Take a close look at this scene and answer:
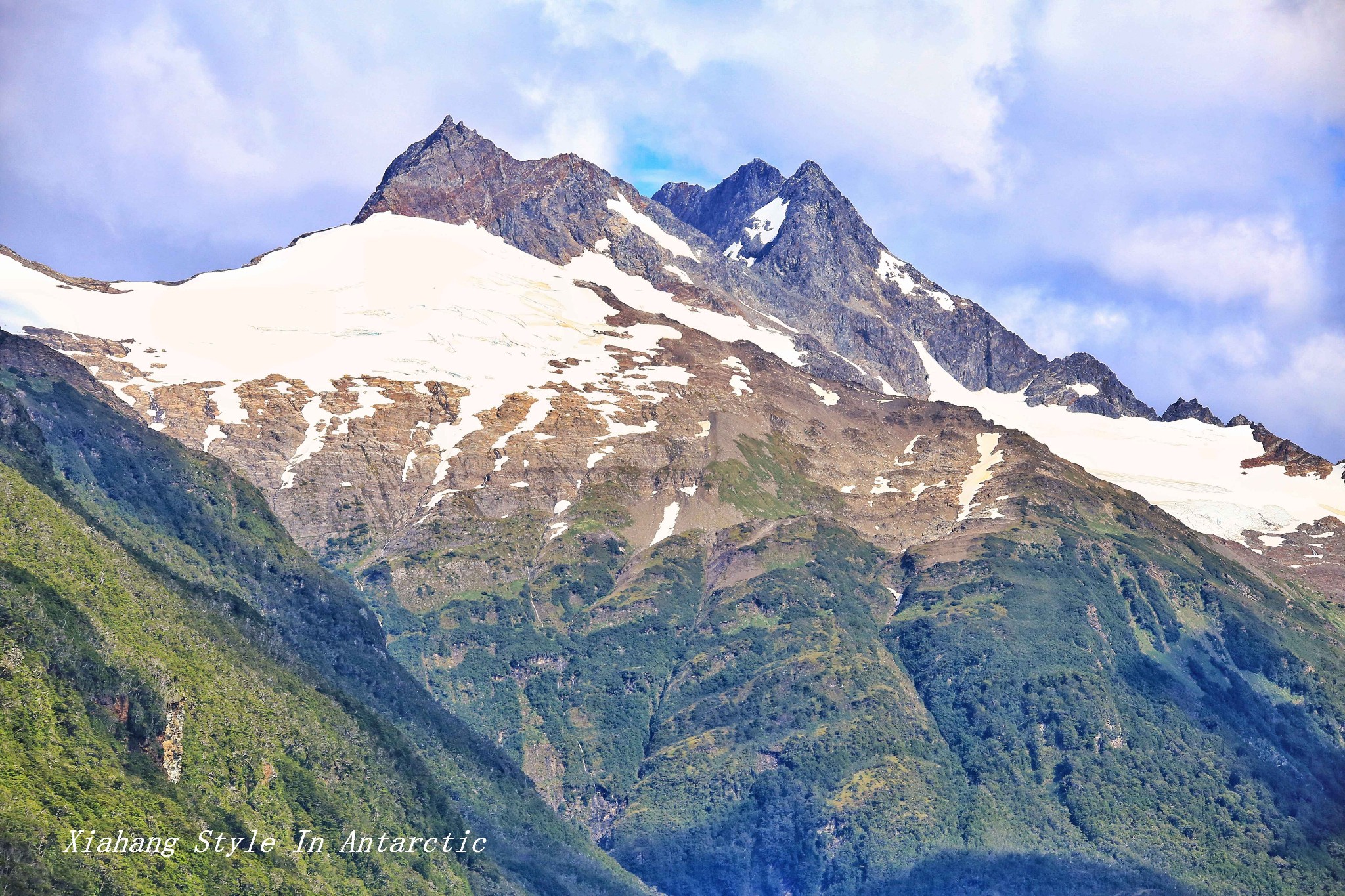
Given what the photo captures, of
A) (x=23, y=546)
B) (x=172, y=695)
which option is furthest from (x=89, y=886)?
(x=23, y=546)

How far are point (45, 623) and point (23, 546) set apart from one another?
788 inches

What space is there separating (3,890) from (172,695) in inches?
2218

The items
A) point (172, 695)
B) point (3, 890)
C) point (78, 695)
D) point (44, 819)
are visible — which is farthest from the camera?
point (172, 695)

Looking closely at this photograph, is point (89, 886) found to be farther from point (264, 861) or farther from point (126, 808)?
point (264, 861)

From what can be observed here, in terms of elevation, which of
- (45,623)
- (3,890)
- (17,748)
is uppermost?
(45,623)

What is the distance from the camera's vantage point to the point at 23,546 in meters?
200

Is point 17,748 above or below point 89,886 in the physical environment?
above

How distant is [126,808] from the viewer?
171500 millimetres

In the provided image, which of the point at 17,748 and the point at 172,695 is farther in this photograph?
the point at 172,695

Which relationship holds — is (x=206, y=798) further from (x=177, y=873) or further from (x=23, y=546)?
(x=23, y=546)

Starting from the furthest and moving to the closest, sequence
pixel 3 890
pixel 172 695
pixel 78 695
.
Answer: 1. pixel 172 695
2. pixel 78 695
3. pixel 3 890

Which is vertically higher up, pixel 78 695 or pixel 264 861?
pixel 78 695

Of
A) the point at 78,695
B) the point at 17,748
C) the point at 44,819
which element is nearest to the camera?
the point at 44,819

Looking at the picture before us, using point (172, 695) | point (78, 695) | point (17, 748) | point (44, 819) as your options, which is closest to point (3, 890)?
point (44, 819)
